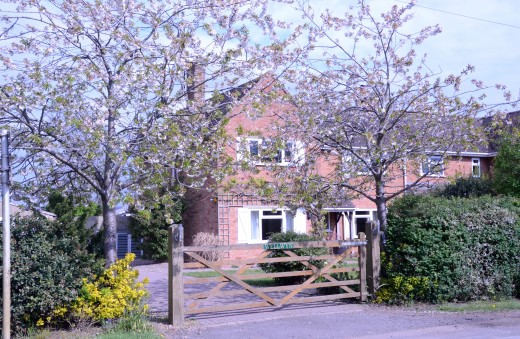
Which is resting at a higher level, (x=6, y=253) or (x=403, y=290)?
(x=6, y=253)

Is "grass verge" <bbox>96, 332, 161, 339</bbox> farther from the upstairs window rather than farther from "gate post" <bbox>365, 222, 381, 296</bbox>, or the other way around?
"gate post" <bbox>365, 222, 381, 296</bbox>

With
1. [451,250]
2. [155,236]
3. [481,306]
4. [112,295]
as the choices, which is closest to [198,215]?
[155,236]

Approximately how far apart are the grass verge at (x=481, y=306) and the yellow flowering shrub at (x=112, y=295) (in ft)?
20.6

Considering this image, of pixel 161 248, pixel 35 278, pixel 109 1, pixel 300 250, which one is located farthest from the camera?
pixel 161 248

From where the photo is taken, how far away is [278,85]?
1377cm

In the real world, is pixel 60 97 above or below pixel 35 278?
above

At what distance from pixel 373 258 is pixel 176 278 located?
4.72 meters

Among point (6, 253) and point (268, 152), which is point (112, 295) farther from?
point (268, 152)

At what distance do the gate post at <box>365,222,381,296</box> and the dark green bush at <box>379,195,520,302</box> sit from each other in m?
0.18

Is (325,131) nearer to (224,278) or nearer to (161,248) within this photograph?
(224,278)

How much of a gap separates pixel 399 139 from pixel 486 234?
2858 millimetres

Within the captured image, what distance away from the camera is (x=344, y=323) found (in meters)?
11.5

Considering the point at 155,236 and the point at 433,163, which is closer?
the point at 433,163

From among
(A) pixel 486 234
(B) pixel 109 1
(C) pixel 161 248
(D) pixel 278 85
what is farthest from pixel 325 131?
(C) pixel 161 248
